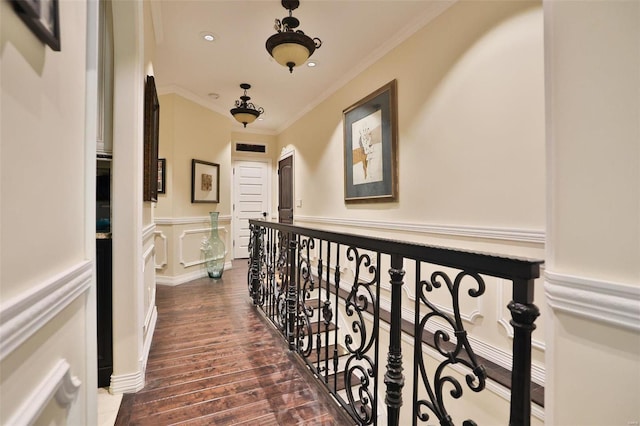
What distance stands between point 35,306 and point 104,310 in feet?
4.94

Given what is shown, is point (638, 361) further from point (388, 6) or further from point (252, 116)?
point (252, 116)

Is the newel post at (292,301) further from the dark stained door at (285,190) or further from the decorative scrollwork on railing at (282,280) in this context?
the dark stained door at (285,190)

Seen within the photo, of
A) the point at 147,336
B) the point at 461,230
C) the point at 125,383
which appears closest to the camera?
the point at 125,383

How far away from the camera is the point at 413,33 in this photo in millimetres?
3018

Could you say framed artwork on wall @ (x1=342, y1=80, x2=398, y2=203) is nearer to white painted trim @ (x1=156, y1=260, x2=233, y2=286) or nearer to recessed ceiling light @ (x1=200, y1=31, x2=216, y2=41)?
recessed ceiling light @ (x1=200, y1=31, x2=216, y2=41)

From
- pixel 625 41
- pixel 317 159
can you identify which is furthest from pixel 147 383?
pixel 317 159

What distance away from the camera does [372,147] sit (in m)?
3.61

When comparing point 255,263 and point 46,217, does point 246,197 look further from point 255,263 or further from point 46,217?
point 46,217

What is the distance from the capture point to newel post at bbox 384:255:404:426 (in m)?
1.20

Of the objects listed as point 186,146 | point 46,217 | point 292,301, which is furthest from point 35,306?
point 186,146

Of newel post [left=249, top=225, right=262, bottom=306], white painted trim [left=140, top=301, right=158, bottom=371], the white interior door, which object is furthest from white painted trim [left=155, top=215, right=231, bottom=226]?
white painted trim [left=140, top=301, right=158, bottom=371]

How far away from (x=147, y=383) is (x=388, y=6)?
3510 mm

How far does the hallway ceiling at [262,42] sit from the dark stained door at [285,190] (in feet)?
5.43

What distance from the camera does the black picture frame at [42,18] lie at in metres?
0.57
